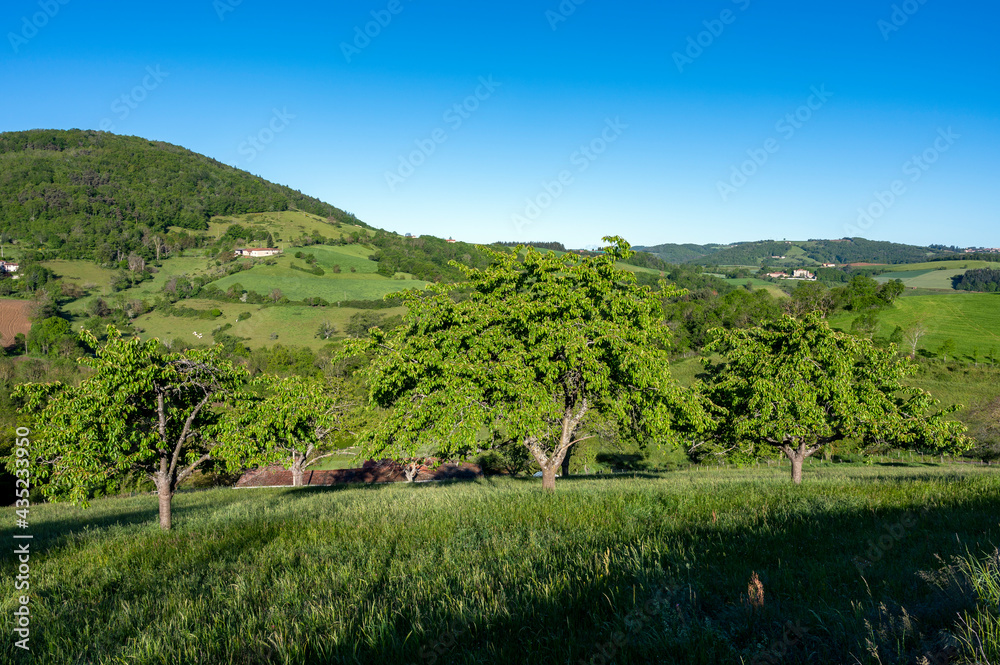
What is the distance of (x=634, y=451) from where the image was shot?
52.8 m

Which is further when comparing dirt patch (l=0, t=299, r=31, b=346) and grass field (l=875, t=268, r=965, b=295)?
grass field (l=875, t=268, r=965, b=295)

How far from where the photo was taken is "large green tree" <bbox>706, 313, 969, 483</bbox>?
17.2 meters

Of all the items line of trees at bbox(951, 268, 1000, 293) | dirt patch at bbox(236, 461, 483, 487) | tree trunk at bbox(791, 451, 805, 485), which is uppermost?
line of trees at bbox(951, 268, 1000, 293)

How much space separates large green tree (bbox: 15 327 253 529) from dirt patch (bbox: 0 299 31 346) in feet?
537

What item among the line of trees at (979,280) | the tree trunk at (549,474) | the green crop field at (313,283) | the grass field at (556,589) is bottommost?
the tree trunk at (549,474)

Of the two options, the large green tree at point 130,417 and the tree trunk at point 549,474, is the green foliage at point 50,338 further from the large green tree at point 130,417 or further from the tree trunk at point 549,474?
the tree trunk at point 549,474

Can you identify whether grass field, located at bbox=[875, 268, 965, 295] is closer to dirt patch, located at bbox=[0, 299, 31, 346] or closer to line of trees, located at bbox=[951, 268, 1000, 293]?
line of trees, located at bbox=[951, 268, 1000, 293]

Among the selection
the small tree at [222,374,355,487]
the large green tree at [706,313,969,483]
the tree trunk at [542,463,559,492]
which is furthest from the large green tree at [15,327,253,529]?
the large green tree at [706,313,969,483]

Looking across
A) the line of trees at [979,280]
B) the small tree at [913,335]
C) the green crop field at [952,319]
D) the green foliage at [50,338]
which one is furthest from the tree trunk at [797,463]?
the line of trees at [979,280]

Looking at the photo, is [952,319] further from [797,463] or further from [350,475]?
[350,475]

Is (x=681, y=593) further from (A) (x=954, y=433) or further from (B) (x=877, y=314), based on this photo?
(B) (x=877, y=314)

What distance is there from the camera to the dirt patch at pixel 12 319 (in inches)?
4990

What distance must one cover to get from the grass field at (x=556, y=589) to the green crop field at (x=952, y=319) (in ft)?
338

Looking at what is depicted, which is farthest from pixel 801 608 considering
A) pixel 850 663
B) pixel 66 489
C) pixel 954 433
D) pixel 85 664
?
pixel 954 433
